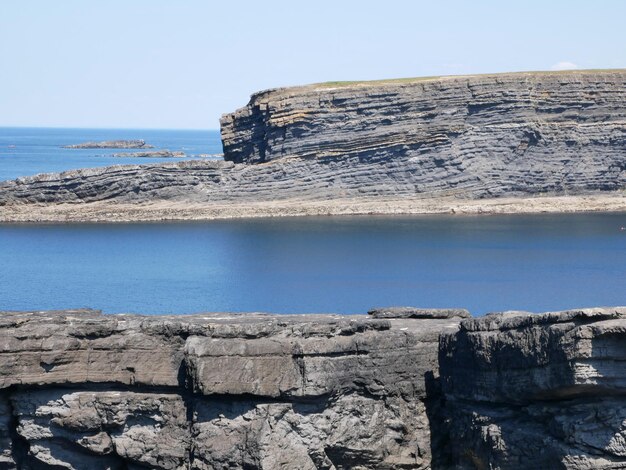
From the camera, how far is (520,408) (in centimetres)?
1905

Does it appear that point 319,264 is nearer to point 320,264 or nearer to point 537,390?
point 320,264

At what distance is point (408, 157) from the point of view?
8819cm

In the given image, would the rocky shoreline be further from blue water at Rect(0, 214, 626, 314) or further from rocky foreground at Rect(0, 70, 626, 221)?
blue water at Rect(0, 214, 626, 314)

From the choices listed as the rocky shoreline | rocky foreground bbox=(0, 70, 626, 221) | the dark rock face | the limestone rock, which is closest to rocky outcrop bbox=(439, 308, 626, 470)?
the limestone rock

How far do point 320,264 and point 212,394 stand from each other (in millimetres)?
38256

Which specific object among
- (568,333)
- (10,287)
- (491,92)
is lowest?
(10,287)

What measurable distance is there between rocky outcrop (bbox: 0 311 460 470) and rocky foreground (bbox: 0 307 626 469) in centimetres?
2

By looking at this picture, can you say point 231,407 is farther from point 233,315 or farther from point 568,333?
point 568,333

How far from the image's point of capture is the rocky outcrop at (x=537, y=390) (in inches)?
679

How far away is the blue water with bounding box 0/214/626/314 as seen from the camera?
46.1 m

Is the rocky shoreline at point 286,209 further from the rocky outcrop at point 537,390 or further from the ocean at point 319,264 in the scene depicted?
the rocky outcrop at point 537,390

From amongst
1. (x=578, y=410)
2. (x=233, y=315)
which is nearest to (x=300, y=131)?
(x=233, y=315)

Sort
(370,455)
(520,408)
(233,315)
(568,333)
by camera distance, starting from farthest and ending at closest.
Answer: (233,315), (370,455), (520,408), (568,333)

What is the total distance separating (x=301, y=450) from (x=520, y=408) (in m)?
3.57
